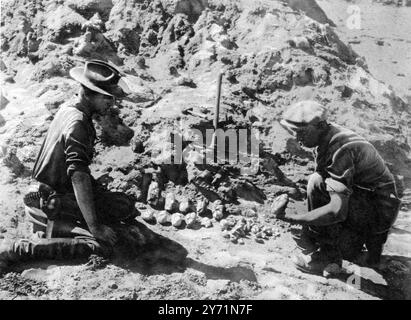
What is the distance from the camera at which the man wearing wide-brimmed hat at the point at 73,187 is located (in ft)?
11.7

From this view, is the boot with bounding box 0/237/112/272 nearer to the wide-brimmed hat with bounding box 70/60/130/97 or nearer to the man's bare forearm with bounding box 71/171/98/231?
the man's bare forearm with bounding box 71/171/98/231

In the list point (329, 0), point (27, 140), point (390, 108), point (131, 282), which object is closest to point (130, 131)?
point (27, 140)

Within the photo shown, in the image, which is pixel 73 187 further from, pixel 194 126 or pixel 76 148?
pixel 194 126

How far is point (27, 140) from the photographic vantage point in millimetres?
5266

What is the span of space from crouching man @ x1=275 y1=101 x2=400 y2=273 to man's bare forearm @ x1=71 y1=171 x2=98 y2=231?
1512 millimetres

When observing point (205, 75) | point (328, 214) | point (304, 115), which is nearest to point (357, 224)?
point (328, 214)

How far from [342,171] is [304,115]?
0.53 metres

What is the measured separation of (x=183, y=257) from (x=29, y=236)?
1.37m

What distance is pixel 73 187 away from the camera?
3650 mm

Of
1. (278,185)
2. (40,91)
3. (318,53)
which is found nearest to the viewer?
(278,185)

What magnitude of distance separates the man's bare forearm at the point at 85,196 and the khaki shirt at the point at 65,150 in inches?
2.2

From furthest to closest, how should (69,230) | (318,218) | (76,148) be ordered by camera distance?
(69,230), (318,218), (76,148)

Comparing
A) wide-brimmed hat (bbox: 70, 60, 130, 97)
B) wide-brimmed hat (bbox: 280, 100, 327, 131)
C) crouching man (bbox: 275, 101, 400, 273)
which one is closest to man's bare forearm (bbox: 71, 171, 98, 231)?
wide-brimmed hat (bbox: 70, 60, 130, 97)

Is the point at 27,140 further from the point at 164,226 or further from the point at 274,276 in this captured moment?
the point at 274,276
